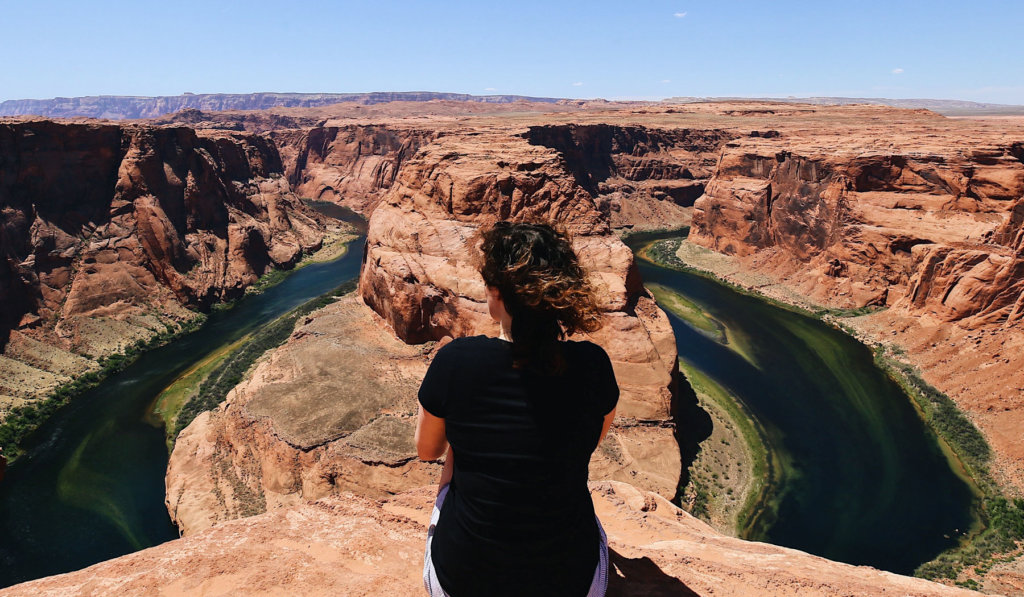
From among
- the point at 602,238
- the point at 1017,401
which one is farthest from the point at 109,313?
the point at 1017,401

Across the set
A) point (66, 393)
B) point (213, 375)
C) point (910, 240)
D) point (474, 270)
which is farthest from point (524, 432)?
point (910, 240)

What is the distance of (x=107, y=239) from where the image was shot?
5144cm

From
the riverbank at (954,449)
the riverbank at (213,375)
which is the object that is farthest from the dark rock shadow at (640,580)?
the riverbank at (213,375)

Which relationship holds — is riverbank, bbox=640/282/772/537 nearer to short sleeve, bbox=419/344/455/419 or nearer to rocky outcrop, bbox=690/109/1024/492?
rocky outcrop, bbox=690/109/1024/492

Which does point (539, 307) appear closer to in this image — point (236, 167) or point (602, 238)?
point (602, 238)

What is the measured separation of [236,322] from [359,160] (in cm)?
7254

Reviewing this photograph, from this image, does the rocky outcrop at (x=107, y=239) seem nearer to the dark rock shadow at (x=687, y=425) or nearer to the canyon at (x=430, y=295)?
the canyon at (x=430, y=295)

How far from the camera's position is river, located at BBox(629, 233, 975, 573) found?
2427 centimetres

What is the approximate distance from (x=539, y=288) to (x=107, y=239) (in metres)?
62.6

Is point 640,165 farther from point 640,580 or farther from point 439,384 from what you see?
point 439,384

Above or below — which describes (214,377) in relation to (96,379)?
above

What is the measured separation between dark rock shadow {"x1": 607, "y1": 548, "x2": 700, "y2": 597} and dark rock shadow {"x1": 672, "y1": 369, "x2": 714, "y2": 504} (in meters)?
18.6

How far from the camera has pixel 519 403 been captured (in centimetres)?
331

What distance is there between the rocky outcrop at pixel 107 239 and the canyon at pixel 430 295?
0.22m
